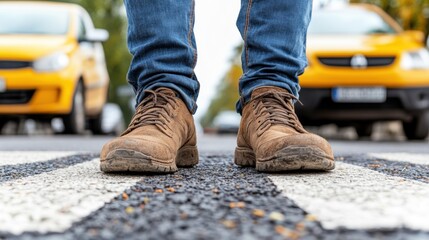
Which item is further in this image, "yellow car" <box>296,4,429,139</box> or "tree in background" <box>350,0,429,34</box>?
"tree in background" <box>350,0,429,34</box>

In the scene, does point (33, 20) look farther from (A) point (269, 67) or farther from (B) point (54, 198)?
(B) point (54, 198)

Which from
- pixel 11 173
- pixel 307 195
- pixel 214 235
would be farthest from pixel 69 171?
pixel 214 235

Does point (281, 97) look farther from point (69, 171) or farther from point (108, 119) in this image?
point (108, 119)

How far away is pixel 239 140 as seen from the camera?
103 inches

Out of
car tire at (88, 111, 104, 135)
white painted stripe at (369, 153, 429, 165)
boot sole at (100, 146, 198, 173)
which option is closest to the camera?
boot sole at (100, 146, 198, 173)

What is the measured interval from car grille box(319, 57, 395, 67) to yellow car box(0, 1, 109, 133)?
285cm

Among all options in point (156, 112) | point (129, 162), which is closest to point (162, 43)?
point (156, 112)

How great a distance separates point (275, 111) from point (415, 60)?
5000 mm

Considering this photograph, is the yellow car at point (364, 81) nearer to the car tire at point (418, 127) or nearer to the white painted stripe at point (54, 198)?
the car tire at point (418, 127)

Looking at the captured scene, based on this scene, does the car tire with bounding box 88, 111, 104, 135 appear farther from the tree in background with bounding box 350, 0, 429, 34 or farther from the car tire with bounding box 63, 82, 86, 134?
the tree in background with bounding box 350, 0, 429, 34

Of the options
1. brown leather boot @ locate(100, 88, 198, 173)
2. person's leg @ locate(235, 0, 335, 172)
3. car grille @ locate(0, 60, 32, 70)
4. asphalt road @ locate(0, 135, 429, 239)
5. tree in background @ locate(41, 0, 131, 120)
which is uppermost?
tree in background @ locate(41, 0, 131, 120)

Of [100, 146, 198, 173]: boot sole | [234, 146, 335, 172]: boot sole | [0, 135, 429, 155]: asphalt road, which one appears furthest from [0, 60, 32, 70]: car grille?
[234, 146, 335, 172]: boot sole

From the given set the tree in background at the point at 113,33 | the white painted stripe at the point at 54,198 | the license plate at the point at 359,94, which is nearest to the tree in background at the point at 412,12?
the license plate at the point at 359,94

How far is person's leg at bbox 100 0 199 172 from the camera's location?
7.88ft
